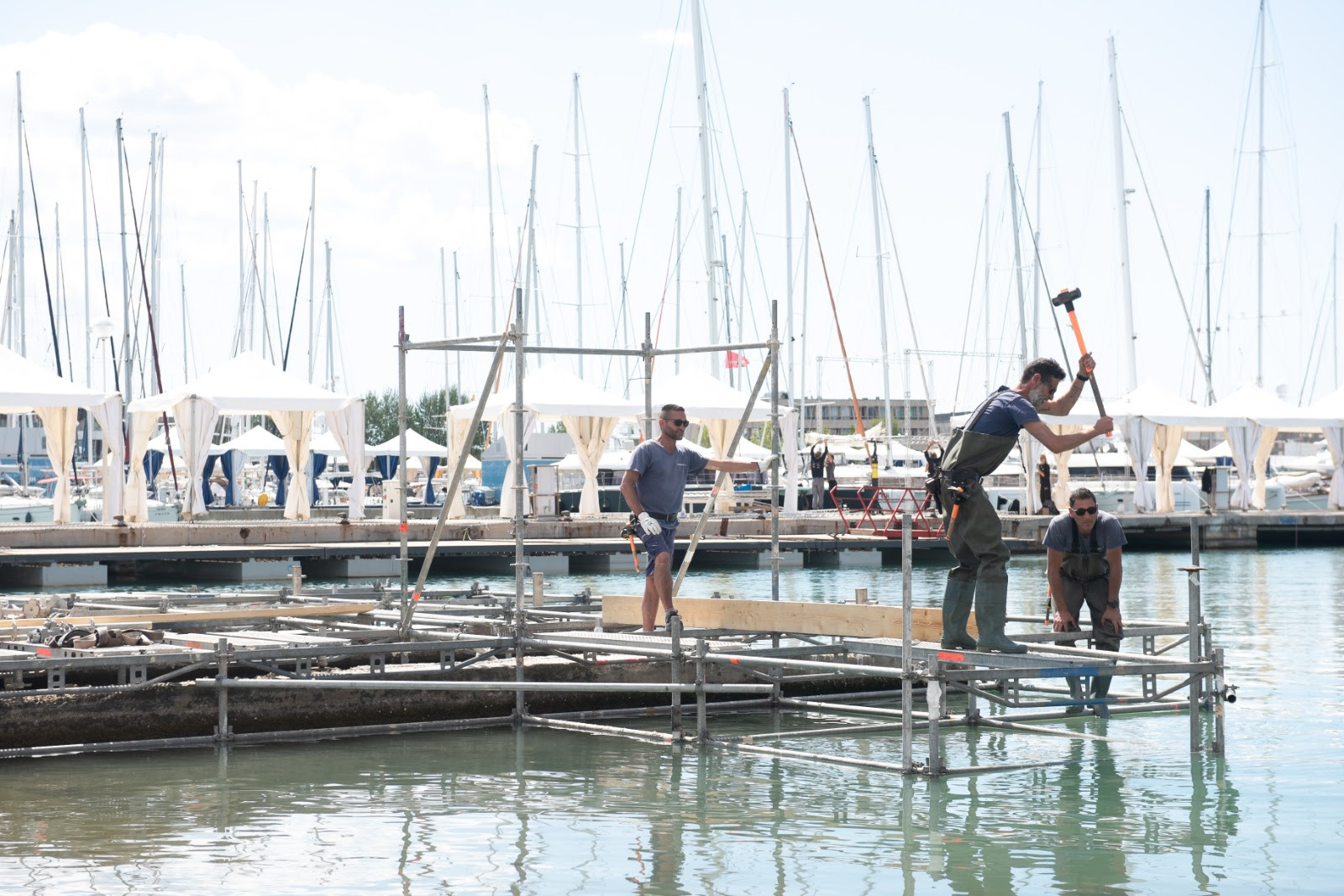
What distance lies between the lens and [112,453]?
111 ft

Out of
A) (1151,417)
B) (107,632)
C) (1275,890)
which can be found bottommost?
(1275,890)

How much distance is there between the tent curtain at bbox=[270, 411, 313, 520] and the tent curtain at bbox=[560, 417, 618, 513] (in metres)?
5.76

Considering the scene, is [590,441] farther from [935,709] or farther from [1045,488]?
[935,709]

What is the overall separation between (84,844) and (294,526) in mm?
24523

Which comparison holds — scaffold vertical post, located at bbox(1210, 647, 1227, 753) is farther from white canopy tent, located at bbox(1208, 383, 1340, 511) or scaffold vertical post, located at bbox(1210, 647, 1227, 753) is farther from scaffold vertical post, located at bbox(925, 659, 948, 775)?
white canopy tent, located at bbox(1208, 383, 1340, 511)

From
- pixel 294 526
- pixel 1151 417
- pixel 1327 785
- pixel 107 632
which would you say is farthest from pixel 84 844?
pixel 1151 417

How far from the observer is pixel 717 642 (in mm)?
15062

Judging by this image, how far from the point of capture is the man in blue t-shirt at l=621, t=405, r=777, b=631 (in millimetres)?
12500

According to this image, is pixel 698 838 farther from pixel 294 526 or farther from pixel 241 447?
pixel 241 447

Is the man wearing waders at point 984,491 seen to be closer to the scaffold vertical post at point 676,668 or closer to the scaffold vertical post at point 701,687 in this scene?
the scaffold vertical post at point 701,687

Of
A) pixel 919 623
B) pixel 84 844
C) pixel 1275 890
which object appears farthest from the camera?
pixel 919 623

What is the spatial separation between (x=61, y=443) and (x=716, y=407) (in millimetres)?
13231

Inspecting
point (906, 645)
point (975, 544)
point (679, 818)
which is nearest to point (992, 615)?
point (975, 544)


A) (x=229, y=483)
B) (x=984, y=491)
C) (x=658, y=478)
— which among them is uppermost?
(x=229, y=483)
